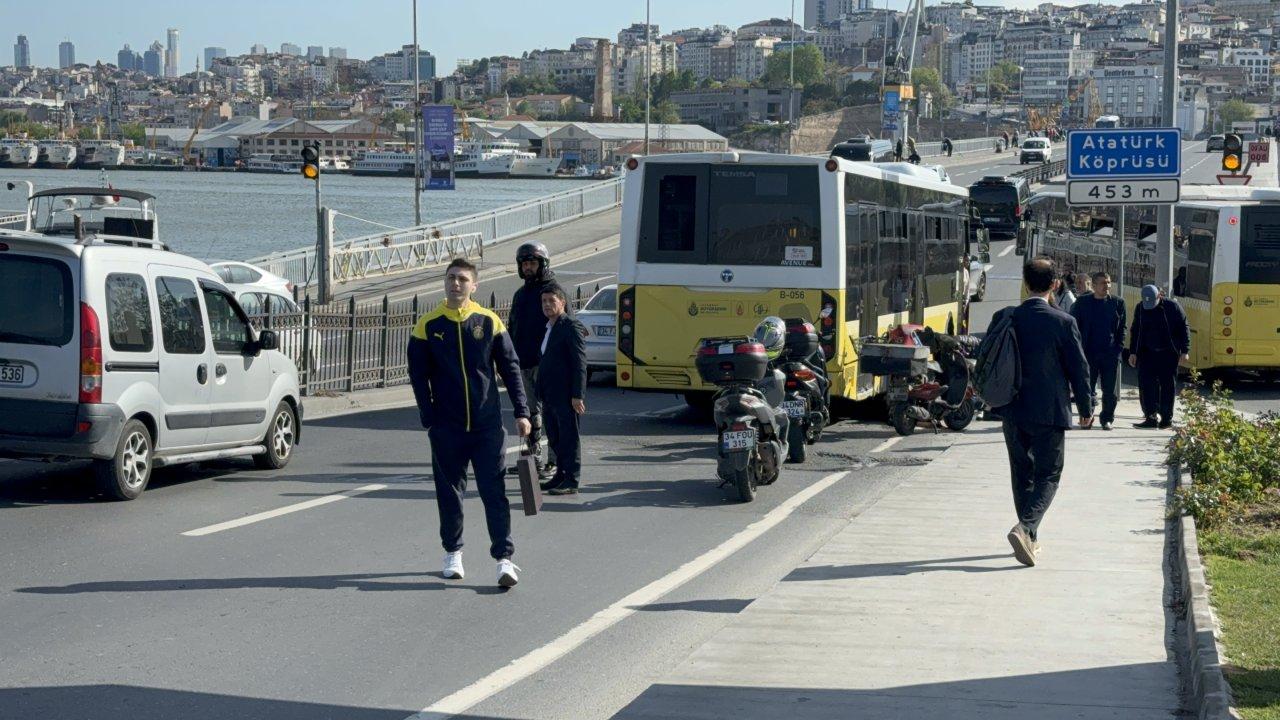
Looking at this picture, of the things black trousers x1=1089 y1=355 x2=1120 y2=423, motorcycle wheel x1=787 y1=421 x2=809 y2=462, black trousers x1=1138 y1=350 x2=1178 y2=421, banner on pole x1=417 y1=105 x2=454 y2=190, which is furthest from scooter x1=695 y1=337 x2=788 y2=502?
banner on pole x1=417 y1=105 x2=454 y2=190

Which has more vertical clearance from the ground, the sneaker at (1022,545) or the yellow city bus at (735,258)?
the yellow city bus at (735,258)

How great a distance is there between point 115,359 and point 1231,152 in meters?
23.7

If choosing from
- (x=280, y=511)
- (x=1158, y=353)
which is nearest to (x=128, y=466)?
(x=280, y=511)

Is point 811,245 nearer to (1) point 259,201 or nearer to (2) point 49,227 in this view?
(2) point 49,227

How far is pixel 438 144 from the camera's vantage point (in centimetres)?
5594

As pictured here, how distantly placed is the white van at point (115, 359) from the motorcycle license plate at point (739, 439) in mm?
4108

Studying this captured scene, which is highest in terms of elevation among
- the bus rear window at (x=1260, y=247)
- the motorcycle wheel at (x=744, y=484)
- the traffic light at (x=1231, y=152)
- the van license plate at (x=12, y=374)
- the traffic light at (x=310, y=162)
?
the traffic light at (x=1231, y=152)

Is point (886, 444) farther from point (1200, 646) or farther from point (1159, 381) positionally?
point (1200, 646)

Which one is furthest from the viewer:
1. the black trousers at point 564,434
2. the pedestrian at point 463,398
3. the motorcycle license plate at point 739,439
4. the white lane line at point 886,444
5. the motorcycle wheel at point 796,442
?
the white lane line at point 886,444

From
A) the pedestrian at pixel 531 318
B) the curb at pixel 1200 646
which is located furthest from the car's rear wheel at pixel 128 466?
the curb at pixel 1200 646

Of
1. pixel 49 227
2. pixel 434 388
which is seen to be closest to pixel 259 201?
pixel 49 227

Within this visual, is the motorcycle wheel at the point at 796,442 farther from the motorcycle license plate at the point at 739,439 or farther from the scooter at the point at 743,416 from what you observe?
the motorcycle license plate at the point at 739,439

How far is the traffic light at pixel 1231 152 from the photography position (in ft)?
97.5

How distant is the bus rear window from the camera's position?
2500cm
